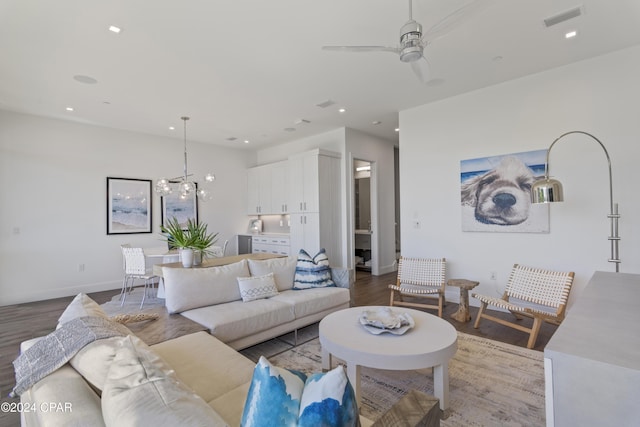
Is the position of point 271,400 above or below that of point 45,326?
above

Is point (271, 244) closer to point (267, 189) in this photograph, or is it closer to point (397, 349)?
point (267, 189)

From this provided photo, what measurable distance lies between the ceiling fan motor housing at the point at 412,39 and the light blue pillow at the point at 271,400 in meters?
2.13

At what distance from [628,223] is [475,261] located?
1.62 metres

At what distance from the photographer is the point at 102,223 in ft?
18.2

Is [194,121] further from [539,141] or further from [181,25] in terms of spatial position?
[539,141]

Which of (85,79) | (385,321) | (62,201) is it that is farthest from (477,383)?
(62,201)

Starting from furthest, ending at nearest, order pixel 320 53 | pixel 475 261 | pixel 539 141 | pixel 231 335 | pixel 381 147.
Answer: pixel 381 147, pixel 475 261, pixel 539 141, pixel 320 53, pixel 231 335

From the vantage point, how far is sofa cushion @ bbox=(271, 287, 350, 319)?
3189 millimetres

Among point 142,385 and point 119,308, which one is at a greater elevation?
point 142,385

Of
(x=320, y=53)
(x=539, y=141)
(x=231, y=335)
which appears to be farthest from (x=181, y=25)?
(x=539, y=141)

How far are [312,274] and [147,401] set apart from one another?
9.37ft

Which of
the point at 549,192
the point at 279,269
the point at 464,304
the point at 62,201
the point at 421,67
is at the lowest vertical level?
the point at 464,304

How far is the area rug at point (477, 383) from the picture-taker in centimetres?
200

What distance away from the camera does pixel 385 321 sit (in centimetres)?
238
